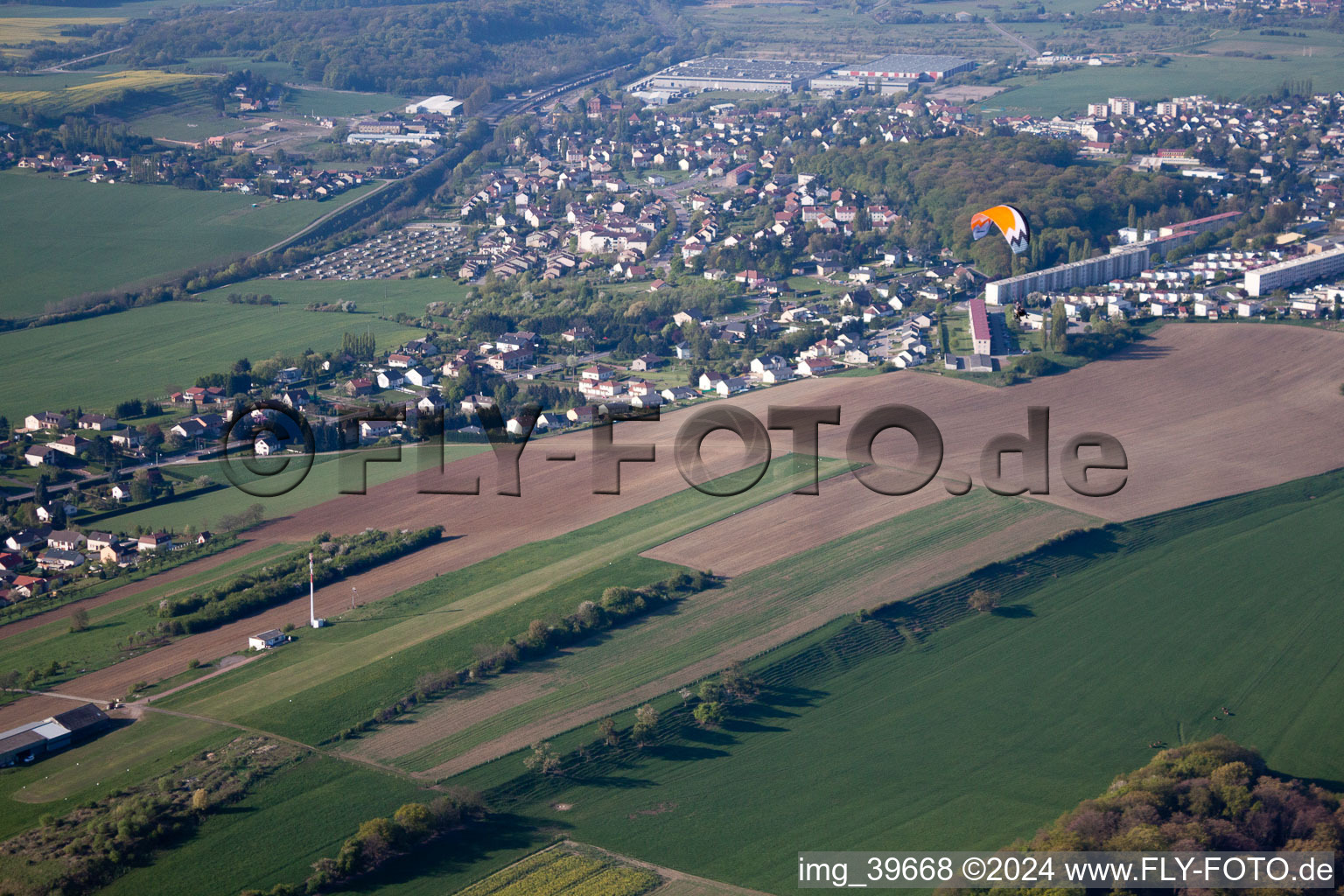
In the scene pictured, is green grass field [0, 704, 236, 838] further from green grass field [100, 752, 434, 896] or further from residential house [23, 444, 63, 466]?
residential house [23, 444, 63, 466]

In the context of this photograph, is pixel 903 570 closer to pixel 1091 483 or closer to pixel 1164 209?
pixel 1091 483

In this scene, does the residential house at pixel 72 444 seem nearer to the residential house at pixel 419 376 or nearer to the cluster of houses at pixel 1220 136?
the residential house at pixel 419 376

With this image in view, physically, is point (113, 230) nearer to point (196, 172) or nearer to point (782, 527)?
point (196, 172)

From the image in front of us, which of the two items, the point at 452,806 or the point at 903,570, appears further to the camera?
the point at 903,570

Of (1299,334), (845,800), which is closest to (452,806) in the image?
(845,800)

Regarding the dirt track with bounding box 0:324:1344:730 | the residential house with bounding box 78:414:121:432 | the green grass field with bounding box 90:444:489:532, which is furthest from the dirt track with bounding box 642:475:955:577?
the residential house with bounding box 78:414:121:432
